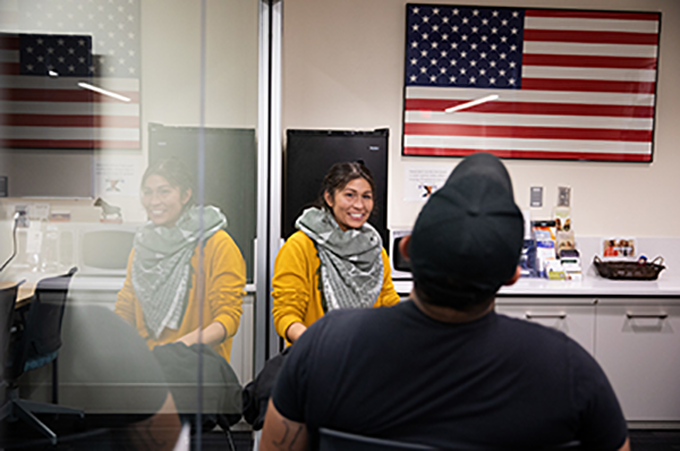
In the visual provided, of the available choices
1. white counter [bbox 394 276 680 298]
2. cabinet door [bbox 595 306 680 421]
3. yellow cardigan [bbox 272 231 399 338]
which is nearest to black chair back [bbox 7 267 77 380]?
yellow cardigan [bbox 272 231 399 338]

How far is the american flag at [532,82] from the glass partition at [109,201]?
2790 millimetres

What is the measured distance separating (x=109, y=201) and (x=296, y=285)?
1368 mm

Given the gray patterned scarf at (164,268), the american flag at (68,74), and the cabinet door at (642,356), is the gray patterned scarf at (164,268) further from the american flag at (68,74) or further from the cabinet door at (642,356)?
the cabinet door at (642,356)

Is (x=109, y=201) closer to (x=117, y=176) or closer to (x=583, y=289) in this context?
(x=117, y=176)

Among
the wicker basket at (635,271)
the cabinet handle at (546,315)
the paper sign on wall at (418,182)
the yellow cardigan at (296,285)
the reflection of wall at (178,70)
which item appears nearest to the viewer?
the reflection of wall at (178,70)

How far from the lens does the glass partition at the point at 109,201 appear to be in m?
0.36

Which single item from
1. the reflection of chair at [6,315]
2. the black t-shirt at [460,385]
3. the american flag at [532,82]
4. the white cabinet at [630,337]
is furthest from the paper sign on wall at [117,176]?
the american flag at [532,82]

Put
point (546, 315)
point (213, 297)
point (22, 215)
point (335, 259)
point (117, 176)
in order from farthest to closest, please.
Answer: point (546, 315)
point (335, 259)
point (213, 297)
point (117, 176)
point (22, 215)

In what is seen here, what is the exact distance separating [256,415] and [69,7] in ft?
4.64

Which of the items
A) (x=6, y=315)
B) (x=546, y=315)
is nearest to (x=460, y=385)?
(x=6, y=315)

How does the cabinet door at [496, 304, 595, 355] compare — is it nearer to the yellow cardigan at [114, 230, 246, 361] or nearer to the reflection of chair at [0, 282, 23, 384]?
the yellow cardigan at [114, 230, 246, 361]

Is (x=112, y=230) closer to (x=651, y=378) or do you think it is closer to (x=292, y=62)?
(x=292, y=62)

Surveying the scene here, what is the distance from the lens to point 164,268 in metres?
0.62

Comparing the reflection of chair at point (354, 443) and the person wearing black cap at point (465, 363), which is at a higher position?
the person wearing black cap at point (465, 363)
